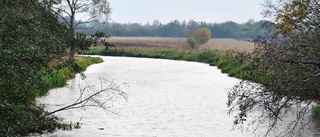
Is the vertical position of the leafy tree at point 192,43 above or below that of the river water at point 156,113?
above

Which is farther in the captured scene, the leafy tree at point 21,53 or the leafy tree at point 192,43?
the leafy tree at point 192,43

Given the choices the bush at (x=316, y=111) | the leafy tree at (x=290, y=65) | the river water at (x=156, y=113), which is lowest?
the river water at (x=156, y=113)

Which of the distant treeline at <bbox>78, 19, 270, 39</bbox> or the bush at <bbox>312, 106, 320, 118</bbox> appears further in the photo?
the distant treeline at <bbox>78, 19, 270, 39</bbox>

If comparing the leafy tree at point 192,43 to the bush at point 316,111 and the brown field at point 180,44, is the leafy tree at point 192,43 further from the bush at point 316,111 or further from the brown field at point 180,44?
the bush at point 316,111

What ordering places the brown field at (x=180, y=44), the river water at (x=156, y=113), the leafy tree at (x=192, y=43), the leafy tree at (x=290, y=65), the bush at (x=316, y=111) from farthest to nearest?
the leafy tree at (x=192, y=43), the brown field at (x=180, y=44), the bush at (x=316, y=111), the river water at (x=156, y=113), the leafy tree at (x=290, y=65)

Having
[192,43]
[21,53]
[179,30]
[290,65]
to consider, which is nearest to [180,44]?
[192,43]

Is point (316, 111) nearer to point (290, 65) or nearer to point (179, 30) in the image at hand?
point (290, 65)

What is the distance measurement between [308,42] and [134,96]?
1348cm

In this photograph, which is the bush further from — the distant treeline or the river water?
the distant treeline

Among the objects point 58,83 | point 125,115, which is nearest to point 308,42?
point 125,115

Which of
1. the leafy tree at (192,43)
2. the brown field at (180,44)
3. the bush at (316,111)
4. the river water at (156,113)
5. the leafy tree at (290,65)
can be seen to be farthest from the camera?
the leafy tree at (192,43)

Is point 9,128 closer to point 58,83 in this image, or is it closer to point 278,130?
point 278,130

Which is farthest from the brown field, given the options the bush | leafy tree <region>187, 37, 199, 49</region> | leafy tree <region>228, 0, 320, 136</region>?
leafy tree <region>228, 0, 320, 136</region>

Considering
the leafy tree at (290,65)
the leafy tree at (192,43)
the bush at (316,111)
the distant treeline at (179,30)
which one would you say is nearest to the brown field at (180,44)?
the leafy tree at (192,43)
